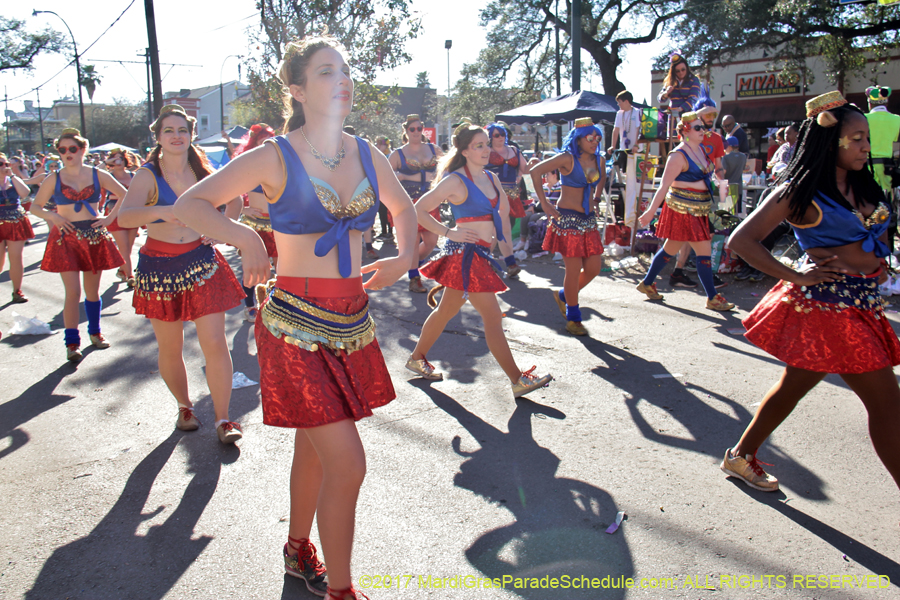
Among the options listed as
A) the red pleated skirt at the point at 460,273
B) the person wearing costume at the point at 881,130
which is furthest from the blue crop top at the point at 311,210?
the person wearing costume at the point at 881,130

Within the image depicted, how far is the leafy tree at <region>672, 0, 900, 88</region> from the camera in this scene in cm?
1673

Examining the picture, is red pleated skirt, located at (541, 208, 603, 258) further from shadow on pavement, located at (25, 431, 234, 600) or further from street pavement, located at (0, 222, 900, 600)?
shadow on pavement, located at (25, 431, 234, 600)

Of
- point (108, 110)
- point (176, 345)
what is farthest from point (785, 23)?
point (108, 110)

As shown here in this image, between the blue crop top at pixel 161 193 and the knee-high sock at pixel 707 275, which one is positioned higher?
the blue crop top at pixel 161 193

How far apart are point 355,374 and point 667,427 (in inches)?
100

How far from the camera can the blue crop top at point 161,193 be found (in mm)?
4035

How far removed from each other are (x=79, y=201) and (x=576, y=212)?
485 centimetres

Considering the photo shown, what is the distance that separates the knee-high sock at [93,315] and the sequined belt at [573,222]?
460 centimetres

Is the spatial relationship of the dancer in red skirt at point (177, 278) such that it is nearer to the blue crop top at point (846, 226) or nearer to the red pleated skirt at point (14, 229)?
the blue crop top at point (846, 226)

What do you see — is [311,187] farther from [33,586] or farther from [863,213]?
[863,213]

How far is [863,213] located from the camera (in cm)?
286

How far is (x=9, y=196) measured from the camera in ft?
28.8

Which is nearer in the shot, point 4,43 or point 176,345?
point 176,345

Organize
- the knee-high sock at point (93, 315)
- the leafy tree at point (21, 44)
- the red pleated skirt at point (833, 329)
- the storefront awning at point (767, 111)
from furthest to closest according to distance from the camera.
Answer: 1. the leafy tree at point (21, 44)
2. the storefront awning at point (767, 111)
3. the knee-high sock at point (93, 315)
4. the red pleated skirt at point (833, 329)
